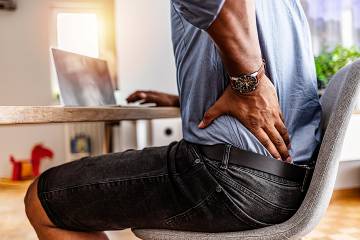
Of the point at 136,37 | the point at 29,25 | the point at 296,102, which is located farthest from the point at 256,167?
the point at 29,25

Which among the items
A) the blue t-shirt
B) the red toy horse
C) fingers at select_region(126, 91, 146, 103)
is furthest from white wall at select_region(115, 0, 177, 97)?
the blue t-shirt

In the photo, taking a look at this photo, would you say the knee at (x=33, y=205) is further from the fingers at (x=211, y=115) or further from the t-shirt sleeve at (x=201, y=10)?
the t-shirt sleeve at (x=201, y=10)

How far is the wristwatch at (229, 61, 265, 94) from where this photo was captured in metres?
0.67

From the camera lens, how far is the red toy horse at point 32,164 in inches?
184

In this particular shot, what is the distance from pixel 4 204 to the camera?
3350 millimetres

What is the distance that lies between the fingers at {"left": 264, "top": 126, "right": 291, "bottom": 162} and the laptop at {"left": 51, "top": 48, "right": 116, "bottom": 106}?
26.5 inches

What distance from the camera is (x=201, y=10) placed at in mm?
575

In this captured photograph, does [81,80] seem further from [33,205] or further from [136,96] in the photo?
[33,205]

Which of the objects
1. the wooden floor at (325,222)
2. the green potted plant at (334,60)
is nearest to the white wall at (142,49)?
the wooden floor at (325,222)

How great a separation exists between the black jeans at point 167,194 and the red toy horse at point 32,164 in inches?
164

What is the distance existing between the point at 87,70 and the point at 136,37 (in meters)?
1.87

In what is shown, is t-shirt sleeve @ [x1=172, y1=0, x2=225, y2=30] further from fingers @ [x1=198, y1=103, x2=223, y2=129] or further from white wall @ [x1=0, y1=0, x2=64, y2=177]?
white wall @ [x1=0, y1=0, x2=64, y2=177]

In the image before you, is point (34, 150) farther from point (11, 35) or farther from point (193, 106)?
point (193, 106)

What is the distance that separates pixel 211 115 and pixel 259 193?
0.15m
